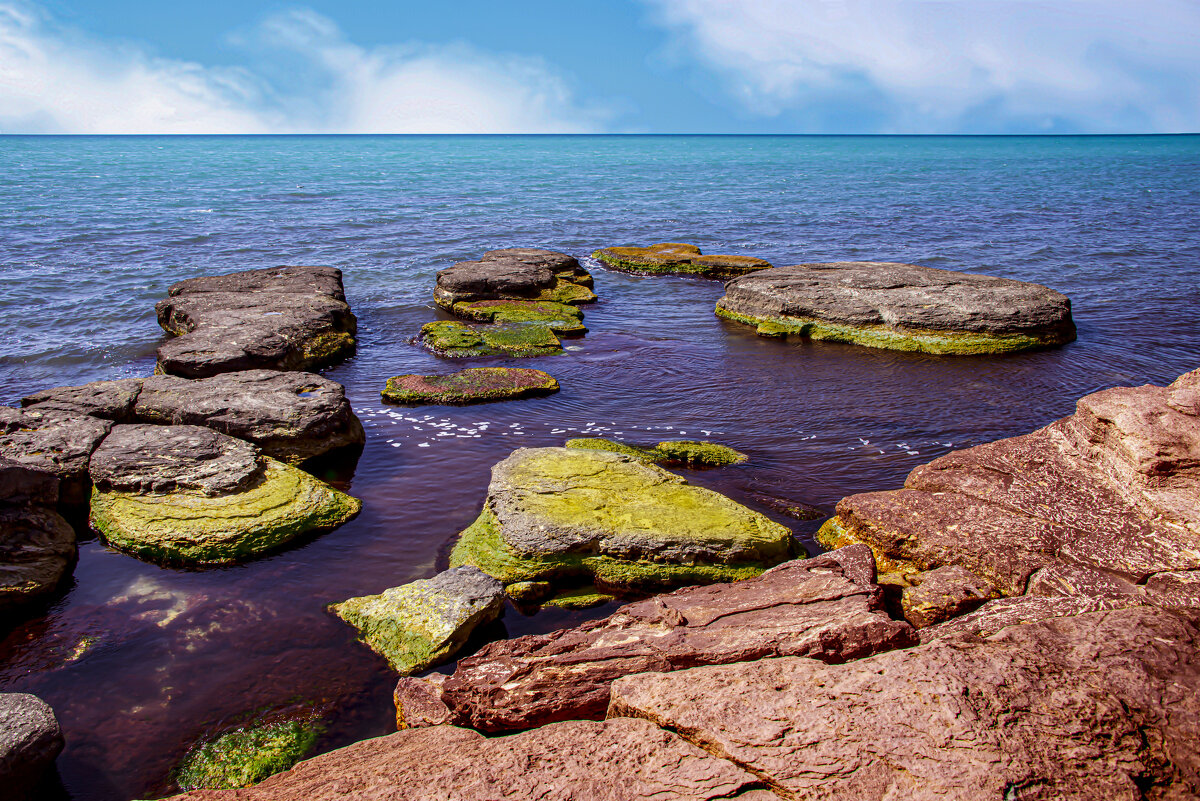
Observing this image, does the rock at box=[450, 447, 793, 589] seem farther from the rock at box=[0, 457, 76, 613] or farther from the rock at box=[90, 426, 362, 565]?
the rock at box=[0, 457, 76, 613]

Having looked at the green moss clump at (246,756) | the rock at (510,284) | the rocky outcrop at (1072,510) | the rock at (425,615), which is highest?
the rock at (510,284)

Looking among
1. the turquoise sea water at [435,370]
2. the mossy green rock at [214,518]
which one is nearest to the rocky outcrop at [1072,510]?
the turquoise sea water at [435,370]

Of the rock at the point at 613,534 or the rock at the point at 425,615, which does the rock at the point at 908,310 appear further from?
the rock at the point at 425,615

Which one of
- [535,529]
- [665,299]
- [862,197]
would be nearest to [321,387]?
[535,529]

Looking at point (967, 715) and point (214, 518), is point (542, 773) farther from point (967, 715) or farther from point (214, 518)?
point (214, 518)

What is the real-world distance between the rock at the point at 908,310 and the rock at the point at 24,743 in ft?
46.3

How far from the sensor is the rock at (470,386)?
11.9m

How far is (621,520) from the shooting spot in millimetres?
7094

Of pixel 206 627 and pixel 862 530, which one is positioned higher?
pixel 862 530

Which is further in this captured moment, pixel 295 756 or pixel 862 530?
pixel 862 530

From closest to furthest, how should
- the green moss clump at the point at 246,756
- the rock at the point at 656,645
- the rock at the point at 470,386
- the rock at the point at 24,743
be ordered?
1. the rock at the point at 24,743
2. the rock at the point at 656,645
3. the green moss clump at the point at 246,756
4. the rock at the point at 470,386

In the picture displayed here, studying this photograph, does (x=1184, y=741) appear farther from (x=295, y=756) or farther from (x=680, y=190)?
(x=680, y=190)

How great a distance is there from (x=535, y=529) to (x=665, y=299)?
13863 mm

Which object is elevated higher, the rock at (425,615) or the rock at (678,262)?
the rock at (678,262)
